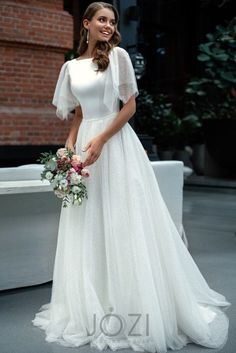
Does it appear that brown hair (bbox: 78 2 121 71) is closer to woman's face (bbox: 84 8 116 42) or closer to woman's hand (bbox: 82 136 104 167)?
woman's face (bbox: 84 8 116 42)

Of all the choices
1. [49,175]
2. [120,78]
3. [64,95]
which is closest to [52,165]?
[49,175]

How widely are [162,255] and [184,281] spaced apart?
221 mm

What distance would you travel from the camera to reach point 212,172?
624 inches

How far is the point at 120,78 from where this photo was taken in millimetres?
3234

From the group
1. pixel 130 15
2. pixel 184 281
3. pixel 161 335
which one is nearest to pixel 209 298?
pixel 184 281

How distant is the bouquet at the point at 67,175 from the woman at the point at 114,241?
84 millimetres

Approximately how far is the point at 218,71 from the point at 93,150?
10.9 m

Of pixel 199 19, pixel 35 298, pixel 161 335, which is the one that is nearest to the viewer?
pixel 161 335

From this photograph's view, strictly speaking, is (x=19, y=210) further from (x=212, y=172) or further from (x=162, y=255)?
(x=212, y=172)

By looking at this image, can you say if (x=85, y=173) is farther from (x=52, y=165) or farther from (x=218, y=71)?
(x=218, y=71)

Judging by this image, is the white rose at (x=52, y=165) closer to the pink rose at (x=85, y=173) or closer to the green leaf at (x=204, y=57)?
the pink rose at (x=85, y=173)

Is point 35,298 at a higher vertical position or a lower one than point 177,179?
lower

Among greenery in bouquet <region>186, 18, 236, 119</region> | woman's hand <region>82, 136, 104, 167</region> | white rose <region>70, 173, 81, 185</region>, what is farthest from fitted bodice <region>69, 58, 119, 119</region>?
greenery in bouquet <region>186, 18, 236, 119</region>

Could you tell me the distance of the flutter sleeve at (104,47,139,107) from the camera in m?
3.22
